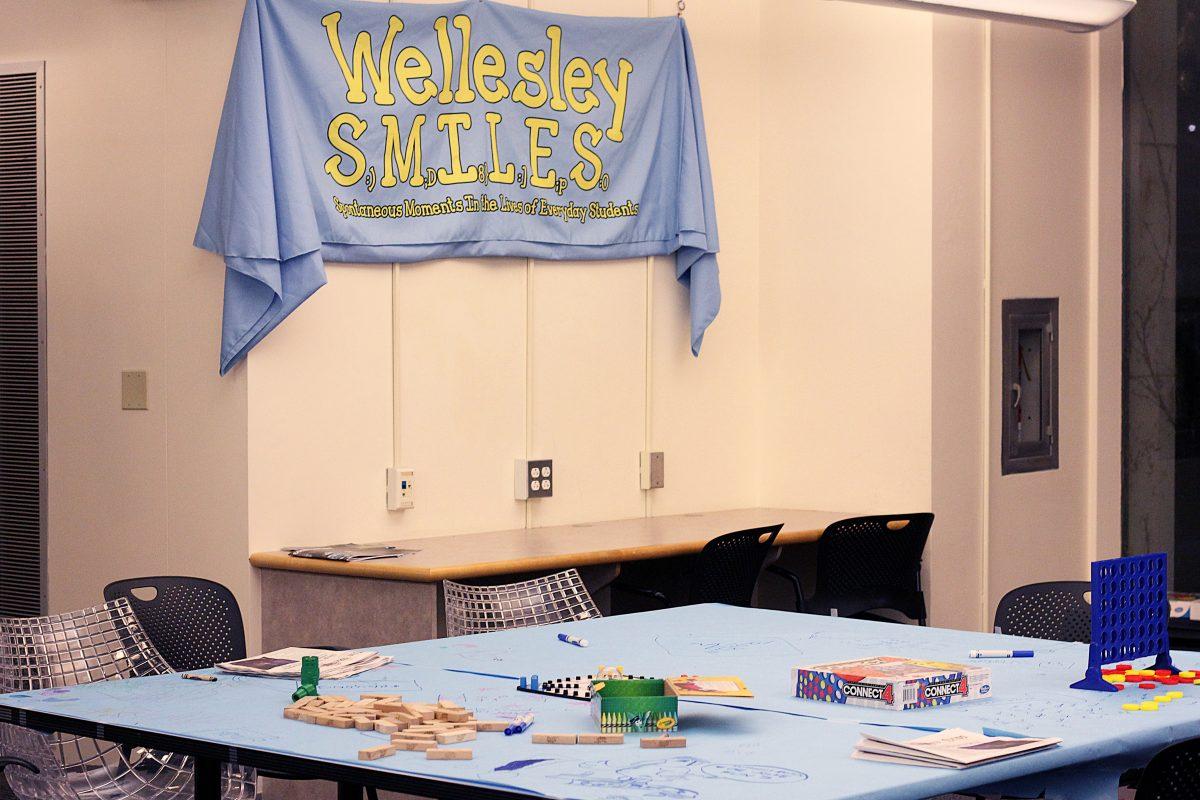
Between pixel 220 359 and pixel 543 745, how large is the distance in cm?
266

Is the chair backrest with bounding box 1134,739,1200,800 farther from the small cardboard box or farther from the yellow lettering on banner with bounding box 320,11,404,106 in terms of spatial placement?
the yellow lettering on banner with bounding box 320,11,404,106

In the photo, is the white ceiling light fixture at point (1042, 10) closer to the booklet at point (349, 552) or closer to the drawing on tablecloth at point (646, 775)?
the booklet at point (349, 552)

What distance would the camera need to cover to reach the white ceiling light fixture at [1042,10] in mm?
5719

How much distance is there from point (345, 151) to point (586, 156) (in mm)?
1090

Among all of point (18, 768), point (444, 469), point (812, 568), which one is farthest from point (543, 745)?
point (812, 568)

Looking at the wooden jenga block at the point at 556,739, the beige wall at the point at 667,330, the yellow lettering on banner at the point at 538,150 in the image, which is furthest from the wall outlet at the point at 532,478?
the wooden jenga block at the point at 556,739

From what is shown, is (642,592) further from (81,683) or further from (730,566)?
(81,683)

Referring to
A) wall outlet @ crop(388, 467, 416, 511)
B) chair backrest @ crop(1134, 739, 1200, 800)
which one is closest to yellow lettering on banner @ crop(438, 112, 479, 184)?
wall outlet @ crop(388, 467, 416, 511)

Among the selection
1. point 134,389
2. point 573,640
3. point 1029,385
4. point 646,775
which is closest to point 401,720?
point 646,775

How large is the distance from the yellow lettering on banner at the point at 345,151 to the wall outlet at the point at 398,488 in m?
0.97

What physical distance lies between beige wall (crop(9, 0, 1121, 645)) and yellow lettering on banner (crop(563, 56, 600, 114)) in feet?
0.79

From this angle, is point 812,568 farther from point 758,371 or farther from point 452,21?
point 452,21

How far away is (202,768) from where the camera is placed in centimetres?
302

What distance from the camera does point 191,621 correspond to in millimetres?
4301
